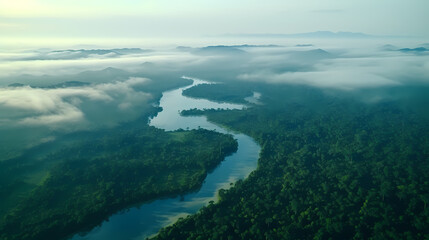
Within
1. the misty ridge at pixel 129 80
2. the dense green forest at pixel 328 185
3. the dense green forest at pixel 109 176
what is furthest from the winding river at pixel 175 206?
the misty ridge at pixel 129 80

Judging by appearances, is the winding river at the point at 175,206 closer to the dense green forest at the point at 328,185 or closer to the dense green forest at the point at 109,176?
the dense green forest at the point at 109,176

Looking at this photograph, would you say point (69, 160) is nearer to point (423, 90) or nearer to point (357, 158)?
point (357, 158)

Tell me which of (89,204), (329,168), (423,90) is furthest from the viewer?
(423,90)

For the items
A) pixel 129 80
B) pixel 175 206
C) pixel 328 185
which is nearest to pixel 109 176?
pixel 175 206

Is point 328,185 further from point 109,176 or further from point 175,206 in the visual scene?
point 109,176

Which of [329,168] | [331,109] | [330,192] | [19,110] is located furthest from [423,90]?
[19,110]

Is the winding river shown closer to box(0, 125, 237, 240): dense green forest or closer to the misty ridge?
box(0, 125, 237, 240): dense green forest

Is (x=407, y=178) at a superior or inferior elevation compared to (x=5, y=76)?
inferior
